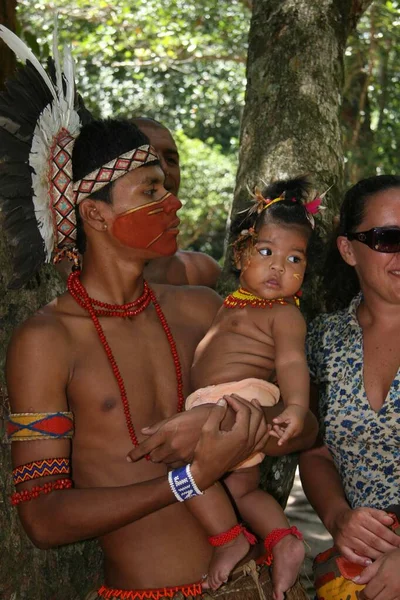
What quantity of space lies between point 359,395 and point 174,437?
3.07 feet

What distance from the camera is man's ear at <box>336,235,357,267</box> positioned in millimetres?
3482

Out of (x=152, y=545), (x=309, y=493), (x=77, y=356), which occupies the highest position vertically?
(x=77, y=356)

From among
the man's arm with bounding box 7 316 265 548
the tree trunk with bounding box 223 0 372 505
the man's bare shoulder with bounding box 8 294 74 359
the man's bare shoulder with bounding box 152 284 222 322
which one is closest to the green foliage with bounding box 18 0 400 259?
the tree trunk with bounding box 223 0 372 505

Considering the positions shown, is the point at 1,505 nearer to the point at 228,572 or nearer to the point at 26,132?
the point at 228,572

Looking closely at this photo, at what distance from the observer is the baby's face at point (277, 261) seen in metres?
3.14

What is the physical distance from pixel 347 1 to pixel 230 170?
12.8 m

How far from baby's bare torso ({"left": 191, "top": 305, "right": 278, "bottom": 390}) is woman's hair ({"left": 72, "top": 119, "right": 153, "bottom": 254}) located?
0.67 metres

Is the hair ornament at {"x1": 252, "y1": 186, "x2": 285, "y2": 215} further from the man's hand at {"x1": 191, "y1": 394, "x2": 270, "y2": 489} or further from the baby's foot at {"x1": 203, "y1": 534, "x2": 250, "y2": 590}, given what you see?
the baby's foot at {"x1": 203, "y1": 534, "x2": 250, "y2": 590}

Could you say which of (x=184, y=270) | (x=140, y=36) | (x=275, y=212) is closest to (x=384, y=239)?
(x=275, y=212)

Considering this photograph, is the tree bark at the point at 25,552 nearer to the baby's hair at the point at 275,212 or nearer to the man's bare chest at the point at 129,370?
the man's bare chest at the point at 129,370

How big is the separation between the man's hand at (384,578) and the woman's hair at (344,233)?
1.28 m

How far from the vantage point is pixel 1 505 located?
131 inches

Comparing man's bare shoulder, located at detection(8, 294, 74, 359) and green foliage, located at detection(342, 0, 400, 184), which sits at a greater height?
man's bare shoulder, located at detection(8, 294, 74, 359)

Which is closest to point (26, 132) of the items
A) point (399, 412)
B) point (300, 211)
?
point (300, 211)
